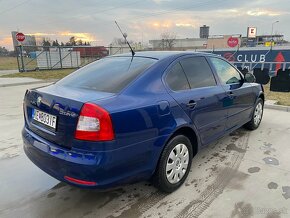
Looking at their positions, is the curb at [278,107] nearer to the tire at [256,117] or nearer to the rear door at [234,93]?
the tire at [256,117]

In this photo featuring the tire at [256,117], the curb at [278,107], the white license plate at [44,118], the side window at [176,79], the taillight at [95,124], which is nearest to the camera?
the taillight at [95,124]

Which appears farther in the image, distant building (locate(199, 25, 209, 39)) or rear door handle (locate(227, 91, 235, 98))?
distant building (locate(199, 25, 209, 39))

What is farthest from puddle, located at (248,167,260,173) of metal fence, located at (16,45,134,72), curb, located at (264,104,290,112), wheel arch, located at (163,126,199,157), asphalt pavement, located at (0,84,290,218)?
metal fence, located at (16,45,134,72)

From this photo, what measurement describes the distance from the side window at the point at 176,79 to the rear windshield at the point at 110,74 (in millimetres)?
259

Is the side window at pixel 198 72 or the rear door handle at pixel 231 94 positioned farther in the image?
the rear door handle at pixel 231 94

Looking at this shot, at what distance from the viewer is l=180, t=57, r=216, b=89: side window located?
3293 mm

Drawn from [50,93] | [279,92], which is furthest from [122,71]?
[279,92]

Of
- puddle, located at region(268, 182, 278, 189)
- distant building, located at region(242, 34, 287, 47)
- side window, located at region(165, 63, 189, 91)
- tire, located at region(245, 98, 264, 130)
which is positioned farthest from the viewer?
distant building, located at region(242, 34, 287, 47)

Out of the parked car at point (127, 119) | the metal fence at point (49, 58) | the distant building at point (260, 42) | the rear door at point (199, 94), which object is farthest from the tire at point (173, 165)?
→ the distant building at point (260, 42)

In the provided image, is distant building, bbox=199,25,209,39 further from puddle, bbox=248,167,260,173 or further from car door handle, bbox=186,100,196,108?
car door handle, bbox=186,100,196,108

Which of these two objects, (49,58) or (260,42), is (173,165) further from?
(260,42)

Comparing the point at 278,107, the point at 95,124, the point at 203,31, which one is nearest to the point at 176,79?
the point at 95,124

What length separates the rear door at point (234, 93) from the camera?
392 cm

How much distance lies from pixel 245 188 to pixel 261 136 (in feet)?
7.02
